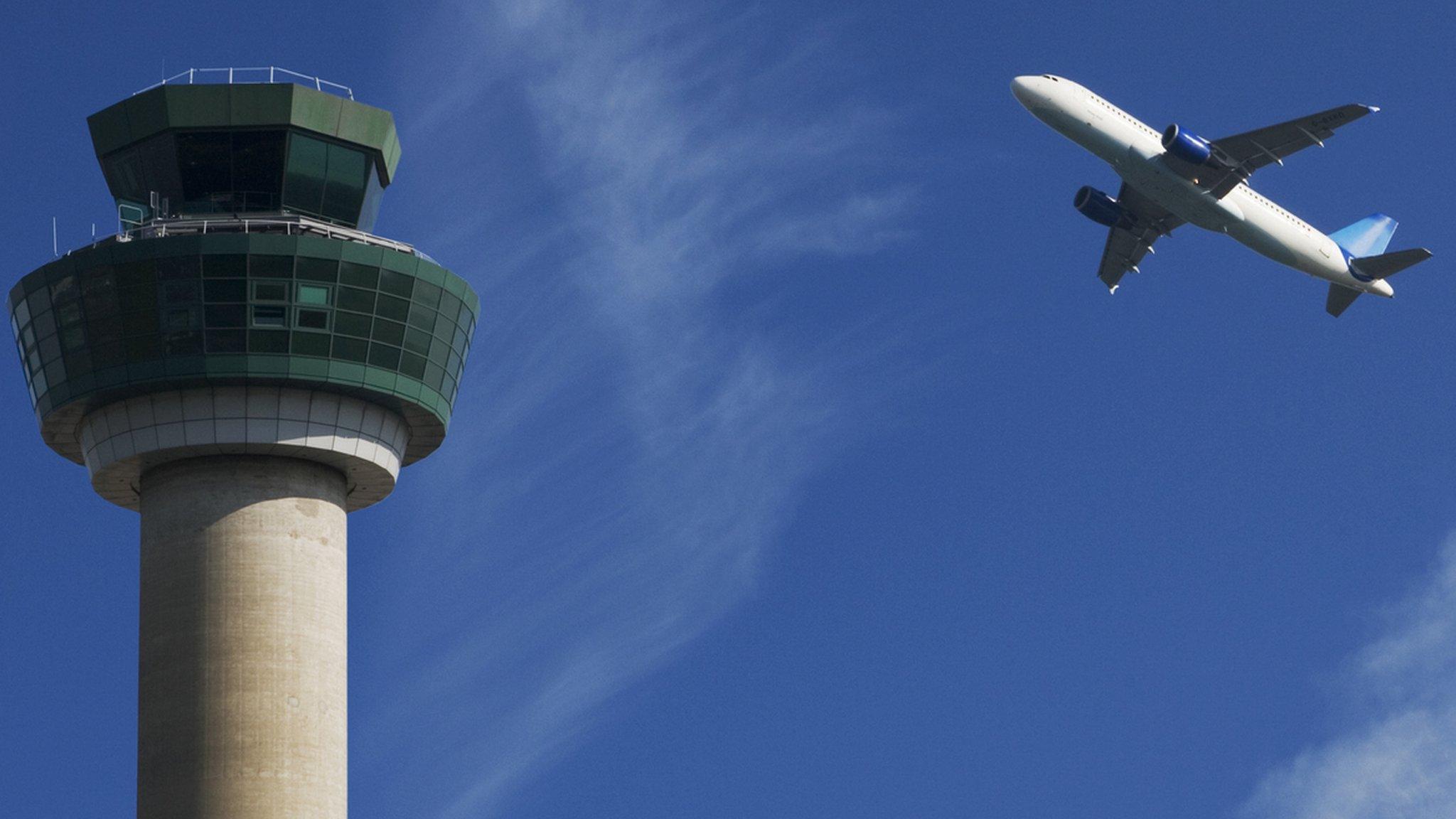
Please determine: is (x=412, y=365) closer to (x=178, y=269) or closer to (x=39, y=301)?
(x=178, y=269)

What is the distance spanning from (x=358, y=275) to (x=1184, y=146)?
191 feet

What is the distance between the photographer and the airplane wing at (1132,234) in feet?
404

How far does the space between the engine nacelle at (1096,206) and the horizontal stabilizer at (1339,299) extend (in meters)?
14.6

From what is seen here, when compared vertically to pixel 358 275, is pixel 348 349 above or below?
below

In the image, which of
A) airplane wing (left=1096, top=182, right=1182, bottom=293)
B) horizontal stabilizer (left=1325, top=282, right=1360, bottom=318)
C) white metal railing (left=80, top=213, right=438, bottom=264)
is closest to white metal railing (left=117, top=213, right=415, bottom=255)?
white metal railing (left=80, top=213, right=438, bottom=264)

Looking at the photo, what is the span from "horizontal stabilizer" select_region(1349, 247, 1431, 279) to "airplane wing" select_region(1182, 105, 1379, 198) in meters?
10.4

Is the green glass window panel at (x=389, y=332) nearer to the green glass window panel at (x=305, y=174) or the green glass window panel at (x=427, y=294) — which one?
the green glass window panel at (x=427, y=294)

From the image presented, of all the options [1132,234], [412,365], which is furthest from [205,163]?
[1132,234]

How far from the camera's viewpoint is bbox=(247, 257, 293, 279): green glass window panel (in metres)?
64.4

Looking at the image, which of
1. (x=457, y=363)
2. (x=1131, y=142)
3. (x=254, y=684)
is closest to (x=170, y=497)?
(x=254, y=684)

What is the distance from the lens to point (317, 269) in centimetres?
6481

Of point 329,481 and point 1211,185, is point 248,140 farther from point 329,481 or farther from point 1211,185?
point 1211,185

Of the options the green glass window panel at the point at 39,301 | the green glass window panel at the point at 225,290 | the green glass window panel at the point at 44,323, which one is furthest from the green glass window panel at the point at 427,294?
the green glass window panel at the point at 39,301

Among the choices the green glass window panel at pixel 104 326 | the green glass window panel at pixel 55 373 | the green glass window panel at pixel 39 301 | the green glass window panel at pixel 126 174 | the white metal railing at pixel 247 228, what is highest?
the green glass window panel at pixel 126 174
